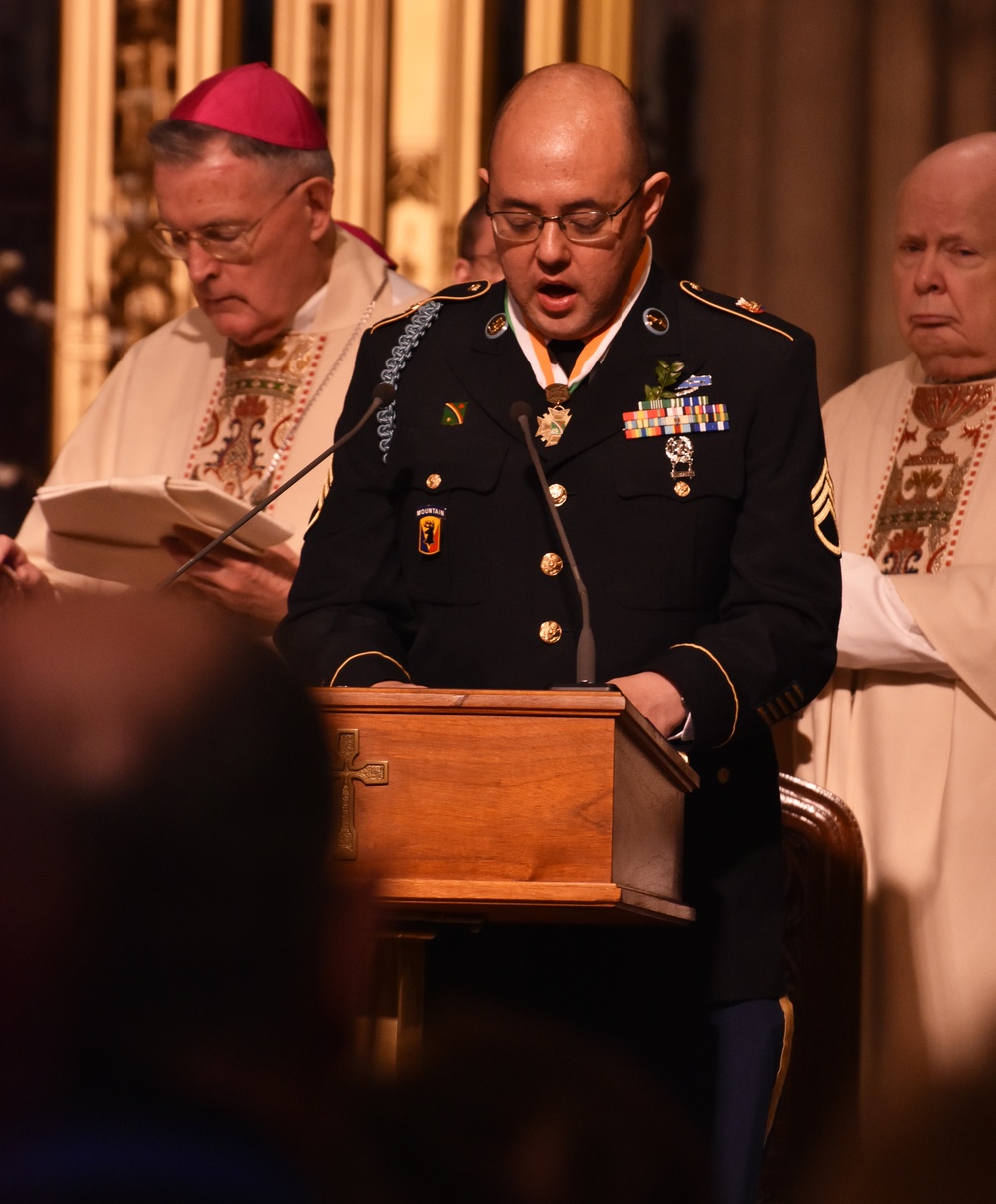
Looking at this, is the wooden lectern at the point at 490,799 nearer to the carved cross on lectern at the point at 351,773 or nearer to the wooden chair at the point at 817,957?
the carved cross on lectern at the point at 351,773

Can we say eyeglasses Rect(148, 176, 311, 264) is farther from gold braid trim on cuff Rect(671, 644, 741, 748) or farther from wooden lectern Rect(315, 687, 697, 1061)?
wooden lectern Rect(315, 687, 697, 1061)

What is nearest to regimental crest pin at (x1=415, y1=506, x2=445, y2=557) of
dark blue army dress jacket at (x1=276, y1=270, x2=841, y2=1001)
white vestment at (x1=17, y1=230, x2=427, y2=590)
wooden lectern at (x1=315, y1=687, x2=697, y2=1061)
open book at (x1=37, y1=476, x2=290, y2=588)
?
dark blue army dress jacket at (x1=276, y1=270, x2=841, y2=1001)

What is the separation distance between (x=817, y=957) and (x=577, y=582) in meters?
1.91

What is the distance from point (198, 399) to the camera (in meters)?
4.53

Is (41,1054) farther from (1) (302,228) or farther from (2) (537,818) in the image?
(1) (302,228)

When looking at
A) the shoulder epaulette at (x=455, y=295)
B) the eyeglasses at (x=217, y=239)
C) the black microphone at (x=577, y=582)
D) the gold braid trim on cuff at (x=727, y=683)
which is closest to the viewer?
the black microphone at (x=577, y=582)

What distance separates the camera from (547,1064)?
0.89 meters

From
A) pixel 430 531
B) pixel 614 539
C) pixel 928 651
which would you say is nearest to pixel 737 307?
pixel 614 539

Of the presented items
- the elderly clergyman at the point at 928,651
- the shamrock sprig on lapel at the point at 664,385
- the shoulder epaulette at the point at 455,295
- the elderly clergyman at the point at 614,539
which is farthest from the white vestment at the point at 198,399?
the shamrock sprig on lapel at the point at 664,385

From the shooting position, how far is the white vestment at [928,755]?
13.6ft

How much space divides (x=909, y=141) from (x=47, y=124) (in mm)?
2639

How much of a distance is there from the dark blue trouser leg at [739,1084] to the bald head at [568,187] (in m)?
0.98

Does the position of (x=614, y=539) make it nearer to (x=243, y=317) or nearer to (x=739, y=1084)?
(x=739, y=1084)

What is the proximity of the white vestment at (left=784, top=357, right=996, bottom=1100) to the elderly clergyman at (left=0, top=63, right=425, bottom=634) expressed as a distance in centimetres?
118
